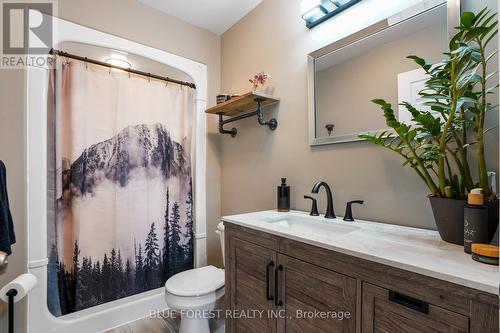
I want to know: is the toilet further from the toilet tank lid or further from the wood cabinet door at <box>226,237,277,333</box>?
the wood cabinet door at <box>226,237,277,333</box>

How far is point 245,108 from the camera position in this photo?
2018mm

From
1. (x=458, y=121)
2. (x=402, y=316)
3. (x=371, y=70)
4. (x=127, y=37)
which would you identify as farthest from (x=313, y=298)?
(x=127, y=37)

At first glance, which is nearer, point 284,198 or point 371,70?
point 371,70

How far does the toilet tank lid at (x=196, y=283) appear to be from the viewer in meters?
1.48

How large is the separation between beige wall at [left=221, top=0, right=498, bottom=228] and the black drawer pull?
506mm

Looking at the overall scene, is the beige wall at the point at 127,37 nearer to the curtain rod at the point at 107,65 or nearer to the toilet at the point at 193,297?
the curtain rod at the point at 107,65

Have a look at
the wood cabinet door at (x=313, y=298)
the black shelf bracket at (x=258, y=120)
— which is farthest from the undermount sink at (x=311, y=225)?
the black shelf bracket at (x=258, y=120)

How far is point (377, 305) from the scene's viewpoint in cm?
77

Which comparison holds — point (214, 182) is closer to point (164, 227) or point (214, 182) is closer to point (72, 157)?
point (164, 227)

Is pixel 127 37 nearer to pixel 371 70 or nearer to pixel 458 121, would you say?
pixel 371 70

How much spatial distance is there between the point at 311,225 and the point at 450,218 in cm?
67

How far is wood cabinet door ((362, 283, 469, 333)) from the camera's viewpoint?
64cm

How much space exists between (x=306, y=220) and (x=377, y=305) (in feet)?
2.22

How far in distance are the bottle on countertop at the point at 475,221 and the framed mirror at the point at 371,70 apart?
522mm
